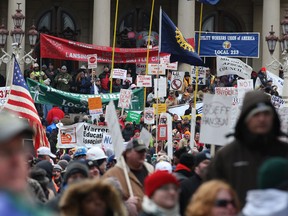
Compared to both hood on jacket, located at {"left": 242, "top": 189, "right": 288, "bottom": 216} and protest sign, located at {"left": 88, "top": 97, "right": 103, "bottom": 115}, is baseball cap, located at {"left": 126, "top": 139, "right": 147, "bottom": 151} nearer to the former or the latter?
hood on jacket, located at {"left": 242, "top": 189, "right": 288, "bottom": 216}

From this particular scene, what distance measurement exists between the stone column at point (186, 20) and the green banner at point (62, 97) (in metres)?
12.4

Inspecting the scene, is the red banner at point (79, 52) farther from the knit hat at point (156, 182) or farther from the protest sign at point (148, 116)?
the knit hat at point (156, 182)

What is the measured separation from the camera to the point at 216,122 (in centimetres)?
1061

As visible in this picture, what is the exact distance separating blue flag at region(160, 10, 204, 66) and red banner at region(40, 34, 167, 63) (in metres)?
10.6

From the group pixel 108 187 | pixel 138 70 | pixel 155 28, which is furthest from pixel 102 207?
pixel 155 28

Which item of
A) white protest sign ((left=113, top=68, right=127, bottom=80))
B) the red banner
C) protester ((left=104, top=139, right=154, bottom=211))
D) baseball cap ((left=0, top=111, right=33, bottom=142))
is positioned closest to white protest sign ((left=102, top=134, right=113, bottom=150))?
protester ((left=104, top=139, right=154, bottom=211))

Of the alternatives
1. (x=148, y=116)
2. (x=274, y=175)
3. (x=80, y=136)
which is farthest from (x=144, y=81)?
(x=274, y=175)

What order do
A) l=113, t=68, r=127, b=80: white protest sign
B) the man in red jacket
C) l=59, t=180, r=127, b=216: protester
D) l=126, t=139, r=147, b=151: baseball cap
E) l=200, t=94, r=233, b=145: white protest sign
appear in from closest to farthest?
l=59, t=180, r=127, b=216: protester
l=126, t=139, r=147, b=151: baseball cap
l=200, t=94, r=233, b=145: white protest sign
the man in red jacket
l=113, t=68, r=127, b=80: white protest sign

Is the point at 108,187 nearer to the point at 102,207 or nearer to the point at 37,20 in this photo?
the point at 102,207

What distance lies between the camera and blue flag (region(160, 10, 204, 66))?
80.5ft

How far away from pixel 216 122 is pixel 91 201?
4.19 meters

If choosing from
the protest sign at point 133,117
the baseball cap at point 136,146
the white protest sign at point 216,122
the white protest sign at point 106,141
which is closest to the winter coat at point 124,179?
the baseball cap at point 136,146

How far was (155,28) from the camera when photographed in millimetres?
47188

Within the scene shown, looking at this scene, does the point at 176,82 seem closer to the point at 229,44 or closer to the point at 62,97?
the point at 229,44
